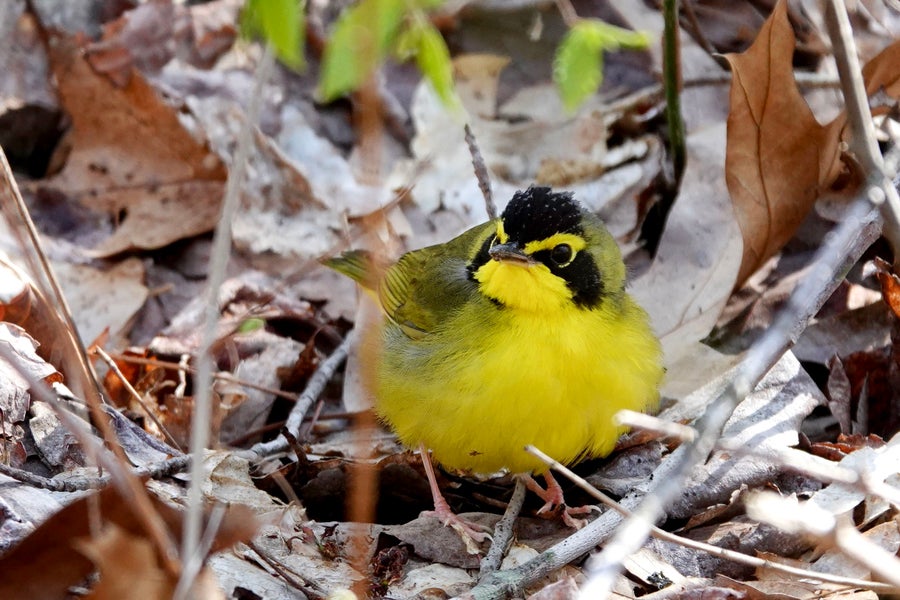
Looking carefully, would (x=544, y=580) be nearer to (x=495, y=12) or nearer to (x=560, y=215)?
(x=560, y=215)

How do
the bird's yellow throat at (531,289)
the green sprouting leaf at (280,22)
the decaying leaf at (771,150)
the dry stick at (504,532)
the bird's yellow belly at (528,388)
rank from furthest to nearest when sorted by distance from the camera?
1. the decaying leaf at (771,150)
2. the bird's yellow throat at (531,289)
3. the bird's yellow belly at (528,388)
4. the dry stick at (504,532)
5. the green sprouting leaf at (280,22)

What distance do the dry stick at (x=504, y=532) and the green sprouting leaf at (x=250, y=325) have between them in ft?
6.03

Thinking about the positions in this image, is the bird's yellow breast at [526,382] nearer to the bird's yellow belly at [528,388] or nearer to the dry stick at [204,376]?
the bird's yellow belly at [528,388]

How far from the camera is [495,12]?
814 cm

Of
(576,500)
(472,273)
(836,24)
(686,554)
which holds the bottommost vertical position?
(576,500)

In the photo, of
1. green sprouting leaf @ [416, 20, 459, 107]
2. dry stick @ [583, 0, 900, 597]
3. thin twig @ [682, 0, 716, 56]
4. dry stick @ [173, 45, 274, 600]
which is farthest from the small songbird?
thin twig @ [682, 0, 716, 56]

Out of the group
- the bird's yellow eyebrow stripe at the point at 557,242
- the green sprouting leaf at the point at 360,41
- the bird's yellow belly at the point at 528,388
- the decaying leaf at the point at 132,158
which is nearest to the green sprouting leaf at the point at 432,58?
the green sprouting leaf at the point at 360,41

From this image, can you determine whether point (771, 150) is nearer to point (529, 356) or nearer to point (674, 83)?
point (674, 83)

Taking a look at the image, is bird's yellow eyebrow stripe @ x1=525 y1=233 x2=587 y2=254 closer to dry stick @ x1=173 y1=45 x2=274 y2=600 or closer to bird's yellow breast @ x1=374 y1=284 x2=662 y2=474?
bird's yellow breast @ x1=374 y1=284 x2=662 y2=474

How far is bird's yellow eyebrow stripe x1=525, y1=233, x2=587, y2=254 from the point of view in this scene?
424 centimetres

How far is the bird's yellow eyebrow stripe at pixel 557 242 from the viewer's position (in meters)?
4.24

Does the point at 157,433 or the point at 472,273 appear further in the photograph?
the point at 157,433

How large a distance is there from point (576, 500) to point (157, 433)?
202 centimetres

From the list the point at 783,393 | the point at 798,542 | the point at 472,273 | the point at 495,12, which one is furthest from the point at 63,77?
the point at 798,542
